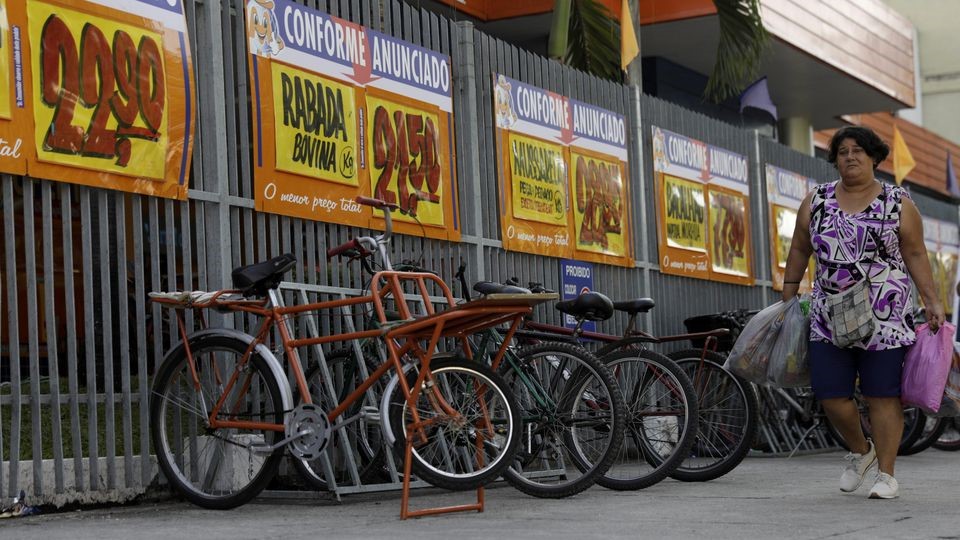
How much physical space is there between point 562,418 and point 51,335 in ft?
7.83

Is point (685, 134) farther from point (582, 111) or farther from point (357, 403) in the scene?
point (357, 403)

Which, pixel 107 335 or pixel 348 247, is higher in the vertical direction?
pixel 348 247

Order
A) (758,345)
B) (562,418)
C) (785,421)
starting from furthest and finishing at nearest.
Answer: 1. (785,421)
2. (758,345)
3. (562,418)

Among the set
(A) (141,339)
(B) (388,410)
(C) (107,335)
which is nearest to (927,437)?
(B) (388,410)

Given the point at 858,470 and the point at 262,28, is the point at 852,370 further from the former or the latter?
the point at 262,28

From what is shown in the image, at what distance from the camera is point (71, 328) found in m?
6.50

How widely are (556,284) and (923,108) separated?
3309 centimetres

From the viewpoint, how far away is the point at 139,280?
6828mm

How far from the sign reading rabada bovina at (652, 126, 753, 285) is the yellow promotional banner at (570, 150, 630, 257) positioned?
2.50 ft

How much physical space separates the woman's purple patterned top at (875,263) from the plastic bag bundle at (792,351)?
22cm

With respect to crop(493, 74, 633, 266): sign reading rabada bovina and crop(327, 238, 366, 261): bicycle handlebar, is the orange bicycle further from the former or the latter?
crop(493, 74, 633, 266): sign reading rabada bovina

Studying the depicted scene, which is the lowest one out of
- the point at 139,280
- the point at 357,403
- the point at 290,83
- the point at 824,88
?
the point at 357,403

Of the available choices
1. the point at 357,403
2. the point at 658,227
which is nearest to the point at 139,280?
the point at 357,403

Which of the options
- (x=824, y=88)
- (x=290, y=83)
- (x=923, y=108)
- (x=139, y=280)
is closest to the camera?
(x=139, y=280)
